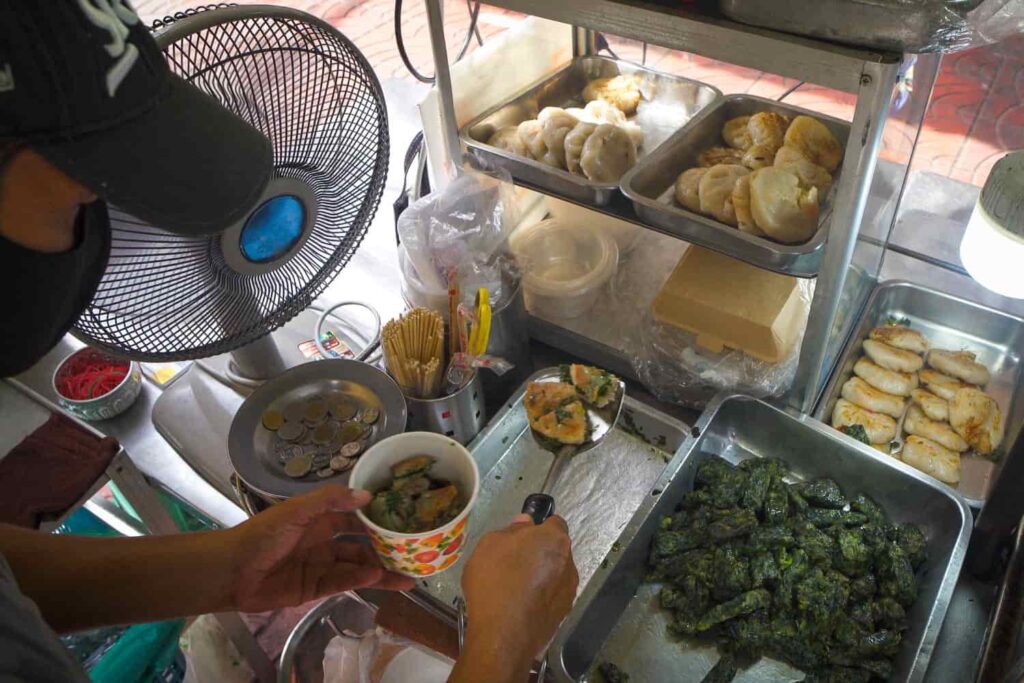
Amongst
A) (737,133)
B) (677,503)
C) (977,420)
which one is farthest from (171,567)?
(977,420)

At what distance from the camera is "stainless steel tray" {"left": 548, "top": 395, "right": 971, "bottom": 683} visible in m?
0.96

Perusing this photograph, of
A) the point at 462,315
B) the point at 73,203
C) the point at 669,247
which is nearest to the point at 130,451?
the point at 462,315

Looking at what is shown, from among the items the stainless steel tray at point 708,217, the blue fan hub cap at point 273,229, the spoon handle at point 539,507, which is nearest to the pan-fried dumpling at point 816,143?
the stainless steel tray at point 708,217

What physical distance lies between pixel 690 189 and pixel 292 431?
2.48ft

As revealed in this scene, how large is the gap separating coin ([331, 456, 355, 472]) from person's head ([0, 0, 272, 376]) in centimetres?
43

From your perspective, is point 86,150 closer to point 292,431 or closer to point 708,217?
point 292,431

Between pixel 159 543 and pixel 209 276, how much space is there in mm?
356

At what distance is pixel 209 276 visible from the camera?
97cm

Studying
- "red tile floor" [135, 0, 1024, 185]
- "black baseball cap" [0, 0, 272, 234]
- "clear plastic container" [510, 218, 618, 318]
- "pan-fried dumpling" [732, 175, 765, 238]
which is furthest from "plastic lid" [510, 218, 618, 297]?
"red tile floor" [135, 0, 1024, 185]

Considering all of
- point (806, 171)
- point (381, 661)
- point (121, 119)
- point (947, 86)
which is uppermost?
point (121, 119)

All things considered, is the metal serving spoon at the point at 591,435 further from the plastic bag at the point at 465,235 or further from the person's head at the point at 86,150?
the person's head at the point at 86,150

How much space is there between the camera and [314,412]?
1140 mm

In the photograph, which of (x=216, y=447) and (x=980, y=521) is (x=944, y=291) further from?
(x=216, y=447)

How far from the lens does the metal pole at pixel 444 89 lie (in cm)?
120
